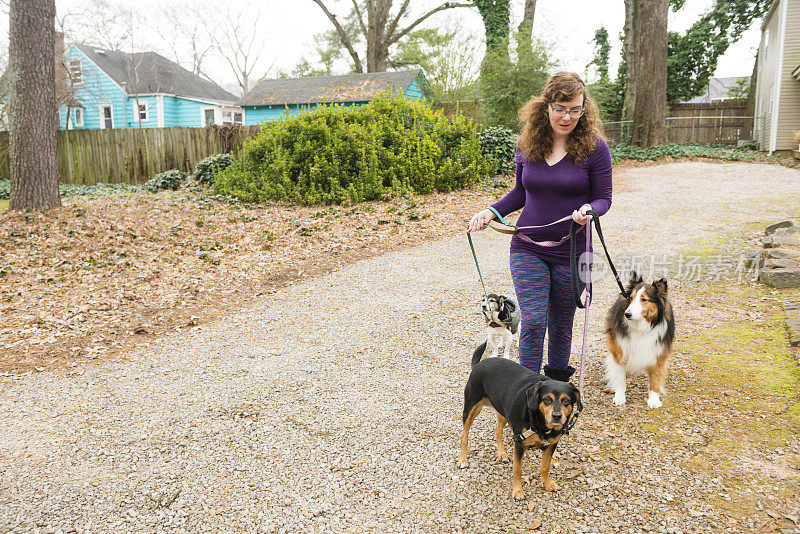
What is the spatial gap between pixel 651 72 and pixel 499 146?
6864mm

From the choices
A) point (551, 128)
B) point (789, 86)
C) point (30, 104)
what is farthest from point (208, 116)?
point (551, 128)

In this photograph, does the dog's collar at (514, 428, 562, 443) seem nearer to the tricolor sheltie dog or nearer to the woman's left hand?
the woman's left hand

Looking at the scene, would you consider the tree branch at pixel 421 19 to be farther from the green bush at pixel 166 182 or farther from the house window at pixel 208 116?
the green bush at pixel 166 182

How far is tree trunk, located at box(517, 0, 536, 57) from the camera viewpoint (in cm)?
1809

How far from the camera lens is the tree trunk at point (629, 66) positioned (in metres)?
20.9

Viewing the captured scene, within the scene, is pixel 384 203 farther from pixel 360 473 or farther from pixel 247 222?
pixel 360 473

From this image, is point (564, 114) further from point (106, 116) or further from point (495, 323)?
point (106, 116)

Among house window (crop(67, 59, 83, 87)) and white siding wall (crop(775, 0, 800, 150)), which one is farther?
house window (crop(67, 59, 83, 87))

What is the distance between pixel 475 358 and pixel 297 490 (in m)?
1.24

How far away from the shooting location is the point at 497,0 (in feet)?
74.3

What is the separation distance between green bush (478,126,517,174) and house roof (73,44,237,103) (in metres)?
22.8

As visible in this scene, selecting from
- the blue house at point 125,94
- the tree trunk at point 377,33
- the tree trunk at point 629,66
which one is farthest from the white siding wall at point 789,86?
the blue house at point 125,94

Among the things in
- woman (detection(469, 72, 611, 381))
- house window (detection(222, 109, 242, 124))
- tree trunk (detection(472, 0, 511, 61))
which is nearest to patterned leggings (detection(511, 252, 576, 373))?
woman (detection(469, 72, 611, 381))

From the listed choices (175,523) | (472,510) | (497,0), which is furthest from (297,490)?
(497,0)
